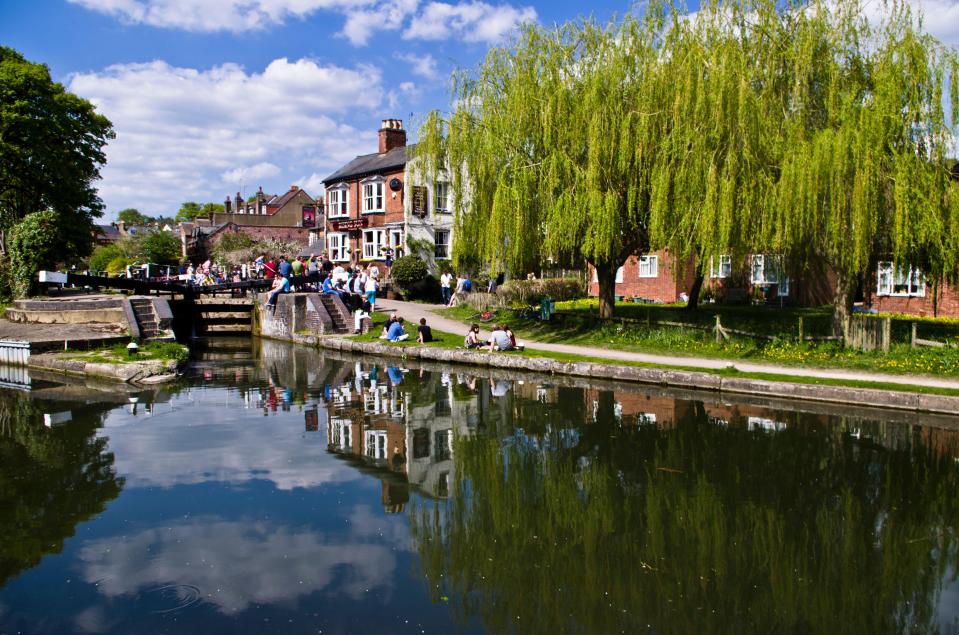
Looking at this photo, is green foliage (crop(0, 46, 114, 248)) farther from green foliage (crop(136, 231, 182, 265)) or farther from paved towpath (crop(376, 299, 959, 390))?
green foliage (crop(136, 231, 182, 265))

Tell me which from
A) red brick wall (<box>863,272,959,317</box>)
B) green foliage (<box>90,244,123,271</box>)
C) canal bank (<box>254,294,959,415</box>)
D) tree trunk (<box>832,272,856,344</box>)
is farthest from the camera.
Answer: green foliage (<box>90,244,123,271</box>)

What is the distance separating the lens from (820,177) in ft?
57.2

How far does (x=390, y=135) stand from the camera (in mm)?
46938

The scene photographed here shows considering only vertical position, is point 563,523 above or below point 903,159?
below

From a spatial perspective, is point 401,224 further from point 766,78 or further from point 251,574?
point 251,574

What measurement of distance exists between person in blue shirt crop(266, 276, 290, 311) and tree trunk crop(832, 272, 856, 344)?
70.5ft

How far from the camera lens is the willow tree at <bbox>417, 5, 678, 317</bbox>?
67.9 ft

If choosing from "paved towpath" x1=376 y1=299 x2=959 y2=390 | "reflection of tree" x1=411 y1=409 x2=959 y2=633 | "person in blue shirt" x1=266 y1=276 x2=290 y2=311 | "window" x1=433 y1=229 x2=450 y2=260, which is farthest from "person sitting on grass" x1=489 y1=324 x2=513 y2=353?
"window" x1=433 y1=229 x2=450 y2=260

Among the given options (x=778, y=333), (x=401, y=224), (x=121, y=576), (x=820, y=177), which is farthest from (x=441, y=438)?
(x=401, y=224)

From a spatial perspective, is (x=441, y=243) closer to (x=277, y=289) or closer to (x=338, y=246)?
(x=338, y=246)

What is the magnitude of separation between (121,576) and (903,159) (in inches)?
720

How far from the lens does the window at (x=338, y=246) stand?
46.8m

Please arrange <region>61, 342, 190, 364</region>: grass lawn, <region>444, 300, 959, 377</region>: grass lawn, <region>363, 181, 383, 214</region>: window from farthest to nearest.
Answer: <region>363, 181, 383, 214</region>: window → <region>61, 342, 190, 364</region>: grass lawn → <region>444, 300, 959, 377</region>: grass lawn

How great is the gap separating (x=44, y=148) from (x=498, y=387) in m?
31.5
